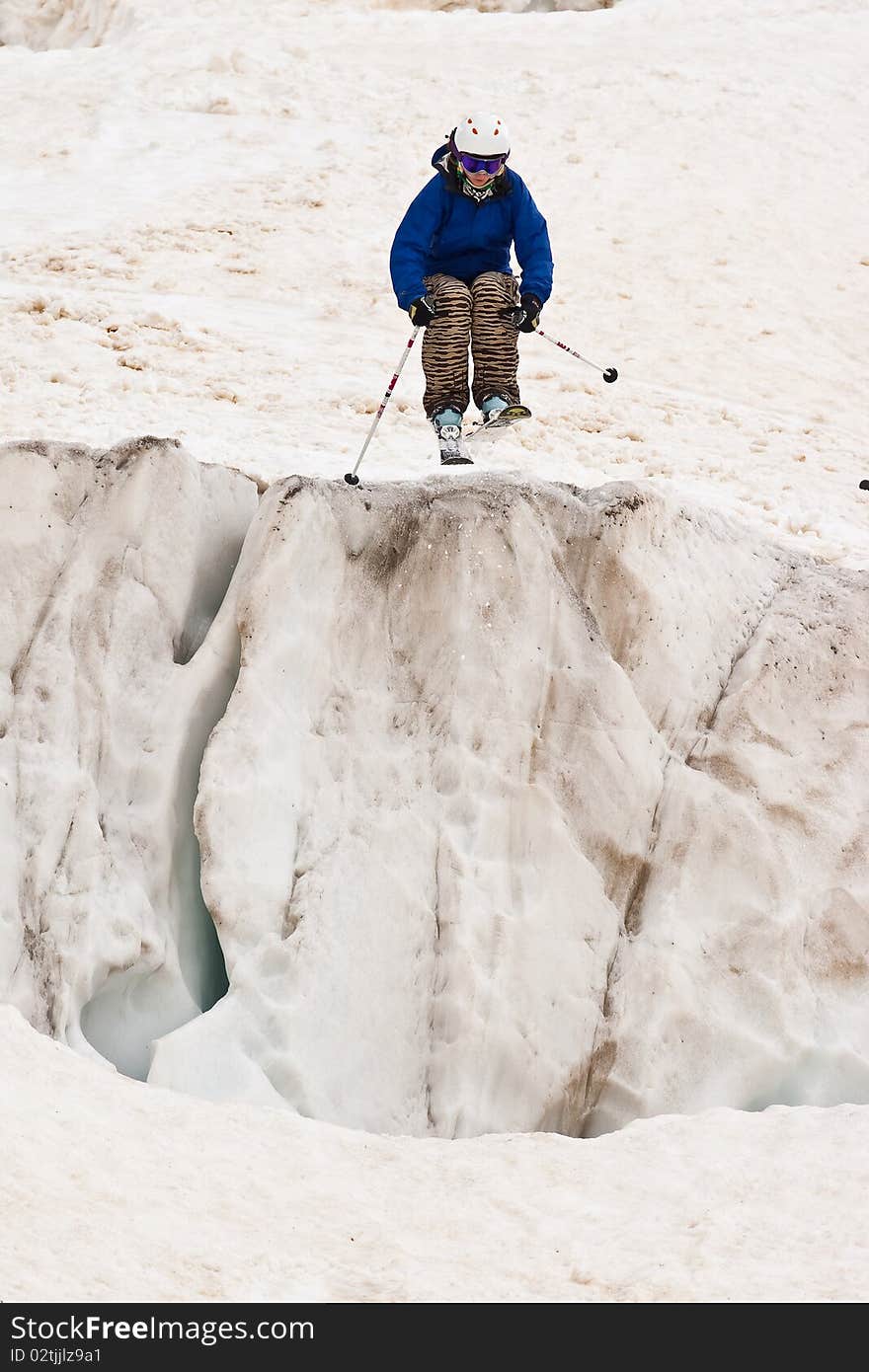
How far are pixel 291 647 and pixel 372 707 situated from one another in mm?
371

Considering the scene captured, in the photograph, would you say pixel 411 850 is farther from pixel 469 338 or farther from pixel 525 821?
pixel 469 338

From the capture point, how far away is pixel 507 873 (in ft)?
19.2

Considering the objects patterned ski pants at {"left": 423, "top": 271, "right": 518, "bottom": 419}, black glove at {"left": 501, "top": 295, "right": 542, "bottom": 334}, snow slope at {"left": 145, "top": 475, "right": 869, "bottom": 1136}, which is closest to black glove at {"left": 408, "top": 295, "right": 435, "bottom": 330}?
patterned ski pants at {"left": 423, "top": 271, "right": 518, "bottom": 419}

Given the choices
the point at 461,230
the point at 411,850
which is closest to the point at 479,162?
the point at 461,230

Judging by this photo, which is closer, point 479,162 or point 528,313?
point 479,162

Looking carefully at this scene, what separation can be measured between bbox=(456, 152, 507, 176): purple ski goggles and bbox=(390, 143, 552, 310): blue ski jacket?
138 millimetres

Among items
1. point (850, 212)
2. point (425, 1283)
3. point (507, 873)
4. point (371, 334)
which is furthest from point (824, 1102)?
point (850, 212)

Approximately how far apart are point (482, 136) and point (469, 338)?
92 cm

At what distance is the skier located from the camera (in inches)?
283

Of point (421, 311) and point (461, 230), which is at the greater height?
point (461, 230)

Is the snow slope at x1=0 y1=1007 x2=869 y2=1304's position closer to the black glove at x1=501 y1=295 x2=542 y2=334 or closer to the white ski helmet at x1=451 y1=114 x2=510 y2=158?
the black glove at x1=501 y1=295 x2=542 y2=334

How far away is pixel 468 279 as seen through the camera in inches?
294

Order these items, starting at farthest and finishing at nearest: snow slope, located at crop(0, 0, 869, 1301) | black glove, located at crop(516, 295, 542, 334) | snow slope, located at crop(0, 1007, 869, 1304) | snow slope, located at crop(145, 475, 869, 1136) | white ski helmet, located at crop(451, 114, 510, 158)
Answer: black glove, located at crop(516, 295, 542, 334), white ski helmet, located at crop(451, 114, 510, 158), snow slope, located at crop(145, 475, 869, 1136), snow slope, located at crop(0, 0, 869, 1301), snow slope, located at crop(0, 1007, 869, 1304)

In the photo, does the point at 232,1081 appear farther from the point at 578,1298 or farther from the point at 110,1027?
the point at 578,1298
